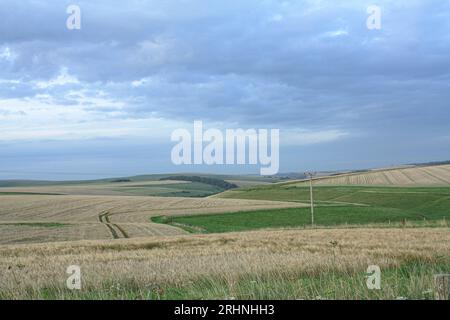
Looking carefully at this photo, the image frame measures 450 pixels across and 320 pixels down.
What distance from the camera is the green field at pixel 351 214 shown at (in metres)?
62.6

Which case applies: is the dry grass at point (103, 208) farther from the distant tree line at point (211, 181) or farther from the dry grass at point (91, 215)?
the distant tree line at point (211, 181)

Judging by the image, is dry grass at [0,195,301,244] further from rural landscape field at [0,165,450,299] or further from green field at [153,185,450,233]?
green field at [153,185,450,233]

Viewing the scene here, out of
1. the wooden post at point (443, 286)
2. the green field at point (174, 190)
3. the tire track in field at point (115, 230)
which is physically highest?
the wooden post at point (443, 286)

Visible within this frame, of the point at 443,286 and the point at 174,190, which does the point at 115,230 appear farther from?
the point at 174,190

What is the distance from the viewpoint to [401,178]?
11288cm

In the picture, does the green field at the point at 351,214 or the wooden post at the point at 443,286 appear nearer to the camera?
the wooden post at the point at 443,286

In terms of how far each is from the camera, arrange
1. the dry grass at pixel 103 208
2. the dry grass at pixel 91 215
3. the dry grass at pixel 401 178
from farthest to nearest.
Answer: the dry grass at pixel 401 178, the dry grass at pixel 103 208, the dry grass at pixel 91 215

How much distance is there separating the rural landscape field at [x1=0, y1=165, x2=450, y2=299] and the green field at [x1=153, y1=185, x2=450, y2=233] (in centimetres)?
21

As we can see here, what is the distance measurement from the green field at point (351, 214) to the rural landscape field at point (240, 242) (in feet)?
0.69

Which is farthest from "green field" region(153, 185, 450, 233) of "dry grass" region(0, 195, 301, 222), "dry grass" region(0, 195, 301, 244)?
"dry grass" region(0, 195, 301, 222)

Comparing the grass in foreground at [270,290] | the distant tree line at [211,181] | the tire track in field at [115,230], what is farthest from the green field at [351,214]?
A: the distant tree line at [211,181]

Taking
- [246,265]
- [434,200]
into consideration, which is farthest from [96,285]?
[434,200]

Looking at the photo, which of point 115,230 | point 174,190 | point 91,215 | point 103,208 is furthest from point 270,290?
point 174,190
